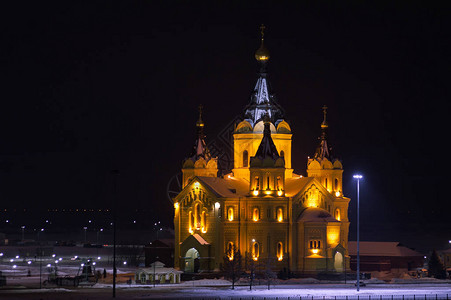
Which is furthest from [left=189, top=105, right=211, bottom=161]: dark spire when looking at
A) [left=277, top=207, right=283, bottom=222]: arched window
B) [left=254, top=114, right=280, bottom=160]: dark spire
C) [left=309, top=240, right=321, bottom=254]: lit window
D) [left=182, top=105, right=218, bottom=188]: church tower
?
[left=309, top=240, right=321, bottom=254]: lit window

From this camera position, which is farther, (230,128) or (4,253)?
(4,253)

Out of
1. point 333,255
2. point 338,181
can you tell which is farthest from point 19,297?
point 338,181

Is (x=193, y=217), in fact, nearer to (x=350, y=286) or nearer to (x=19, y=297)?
(x=350, y=286)

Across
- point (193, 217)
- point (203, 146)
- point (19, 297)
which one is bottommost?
point (19, 297)

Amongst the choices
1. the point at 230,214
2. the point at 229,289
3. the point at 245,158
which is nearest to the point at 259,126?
the point at 245,158

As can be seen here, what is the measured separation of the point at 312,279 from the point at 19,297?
32.8m

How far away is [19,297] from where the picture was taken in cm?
7562

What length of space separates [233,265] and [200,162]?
21850 mm

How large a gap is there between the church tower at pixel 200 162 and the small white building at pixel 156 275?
652 inches

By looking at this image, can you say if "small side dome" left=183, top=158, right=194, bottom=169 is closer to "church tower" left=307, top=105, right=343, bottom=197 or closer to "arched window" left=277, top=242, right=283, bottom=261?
"church tower" left=307, top=105, right=343, bottom=197

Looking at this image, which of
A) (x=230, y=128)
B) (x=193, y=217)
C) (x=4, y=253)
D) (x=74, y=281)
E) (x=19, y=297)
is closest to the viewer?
(x=19, y=297)

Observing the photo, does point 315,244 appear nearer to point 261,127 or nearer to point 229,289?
point 261,127

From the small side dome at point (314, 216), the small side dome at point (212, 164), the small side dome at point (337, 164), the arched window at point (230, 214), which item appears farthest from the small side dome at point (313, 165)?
the arched window at point (230, 214)

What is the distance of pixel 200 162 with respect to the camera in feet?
365
